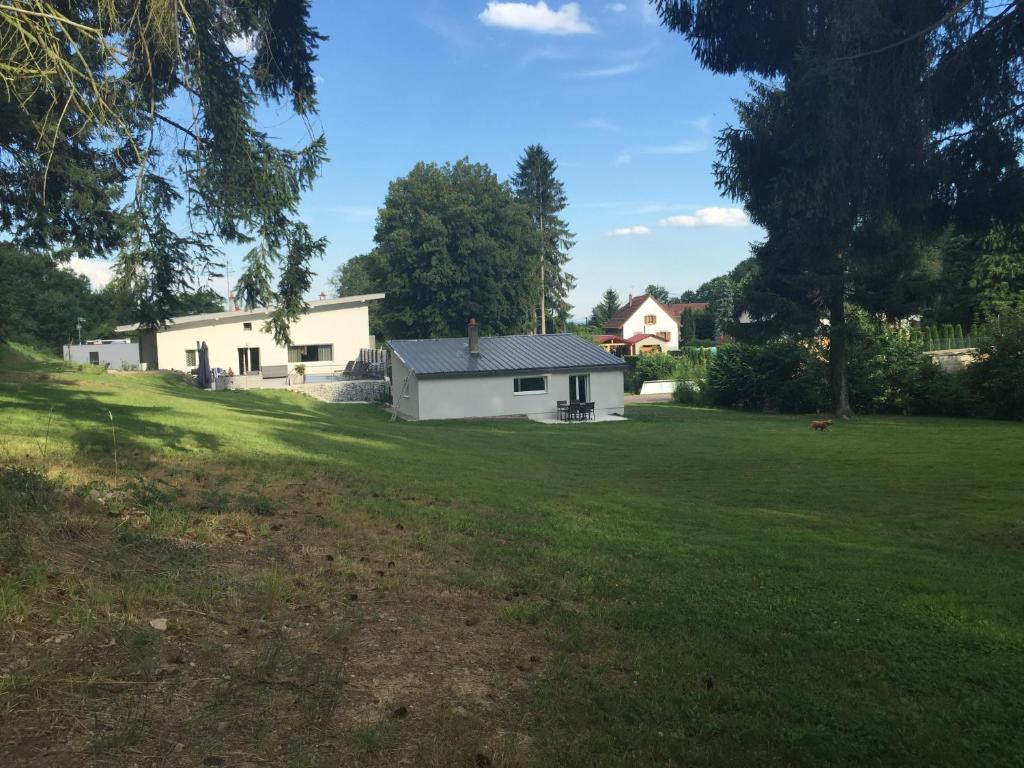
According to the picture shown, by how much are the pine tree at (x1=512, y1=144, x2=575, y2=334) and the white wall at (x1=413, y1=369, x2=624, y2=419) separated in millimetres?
37462

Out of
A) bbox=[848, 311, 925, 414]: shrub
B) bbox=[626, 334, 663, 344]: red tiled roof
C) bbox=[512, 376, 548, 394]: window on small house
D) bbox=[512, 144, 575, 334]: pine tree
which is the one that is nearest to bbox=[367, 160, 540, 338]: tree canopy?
bbox=[512, 144, 575, 334]: pine tree

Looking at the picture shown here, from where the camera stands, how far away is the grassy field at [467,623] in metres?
3.39

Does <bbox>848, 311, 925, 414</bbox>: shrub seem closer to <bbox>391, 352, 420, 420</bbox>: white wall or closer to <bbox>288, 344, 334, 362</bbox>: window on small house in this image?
<bbox>391, 352, 420, 420</bbox>: white wall

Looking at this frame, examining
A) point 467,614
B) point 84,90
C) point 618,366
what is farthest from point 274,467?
point 618,366

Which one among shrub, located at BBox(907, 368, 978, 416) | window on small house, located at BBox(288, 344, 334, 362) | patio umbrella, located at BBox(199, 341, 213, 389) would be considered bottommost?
shrub, located at BBox(907, 368, 978, 416)

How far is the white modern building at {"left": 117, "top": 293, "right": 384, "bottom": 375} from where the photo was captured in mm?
41625

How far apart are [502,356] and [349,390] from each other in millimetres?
9474

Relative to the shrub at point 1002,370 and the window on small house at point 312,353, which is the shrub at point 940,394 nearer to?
the shrub at point 1002,370

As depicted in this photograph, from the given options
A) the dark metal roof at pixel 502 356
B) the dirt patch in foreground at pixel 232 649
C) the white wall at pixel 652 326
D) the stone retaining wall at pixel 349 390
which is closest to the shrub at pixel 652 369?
the dark metal roof at pixel 502 356

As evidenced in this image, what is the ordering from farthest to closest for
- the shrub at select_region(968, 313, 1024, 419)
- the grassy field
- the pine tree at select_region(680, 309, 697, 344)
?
the pine tree at select_region(680, 309, 697, 344), the shrub at select_region(968, 313, 1024, 419), the grassy field

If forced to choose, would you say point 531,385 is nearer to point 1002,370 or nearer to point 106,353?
point 1002,370

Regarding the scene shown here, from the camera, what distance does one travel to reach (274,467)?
10.3 metres

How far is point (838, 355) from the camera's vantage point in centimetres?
3422

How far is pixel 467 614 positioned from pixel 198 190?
6038 mm
